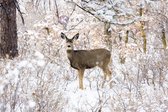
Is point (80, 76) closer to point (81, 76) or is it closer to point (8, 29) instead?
point (81, 76)

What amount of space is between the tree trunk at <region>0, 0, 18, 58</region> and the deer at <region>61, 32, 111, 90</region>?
135 cm

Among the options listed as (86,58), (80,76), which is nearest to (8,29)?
(86,58)

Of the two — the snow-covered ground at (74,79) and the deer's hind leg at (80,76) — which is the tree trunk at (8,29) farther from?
the deer's hind leg at (80,76)

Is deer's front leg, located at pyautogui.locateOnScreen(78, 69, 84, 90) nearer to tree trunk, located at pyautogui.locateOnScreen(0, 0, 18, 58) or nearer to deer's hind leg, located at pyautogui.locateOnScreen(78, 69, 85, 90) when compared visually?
deer's hind leg, located at pyautogui.locateOnScreen(78, 69, 85, 90)

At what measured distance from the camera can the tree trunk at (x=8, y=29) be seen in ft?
33.5

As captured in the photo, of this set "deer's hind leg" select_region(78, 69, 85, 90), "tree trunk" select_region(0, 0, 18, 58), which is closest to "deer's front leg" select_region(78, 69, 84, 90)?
"deer's hind leg" select_region(78, 69, 85, 90)

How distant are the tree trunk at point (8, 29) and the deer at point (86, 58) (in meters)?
1.35

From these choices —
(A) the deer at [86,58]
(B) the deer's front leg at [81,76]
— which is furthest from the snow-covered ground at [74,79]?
(A) the deer at [86,58]

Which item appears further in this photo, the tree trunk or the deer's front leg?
the tree trunk

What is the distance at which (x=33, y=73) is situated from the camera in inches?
337

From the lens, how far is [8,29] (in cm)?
1046

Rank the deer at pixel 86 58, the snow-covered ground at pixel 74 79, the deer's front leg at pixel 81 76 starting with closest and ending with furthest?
the snow-covered ground at pixel 74 79 → the deer's front leg at pixel 81 76 → the deer at pixel 86 58

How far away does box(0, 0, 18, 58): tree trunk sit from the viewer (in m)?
10.2

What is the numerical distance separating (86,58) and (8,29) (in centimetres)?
197
